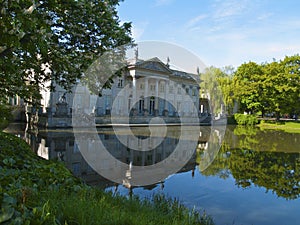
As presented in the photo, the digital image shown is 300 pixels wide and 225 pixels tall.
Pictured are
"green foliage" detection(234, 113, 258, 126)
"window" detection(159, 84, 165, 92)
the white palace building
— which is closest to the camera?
the white palace building

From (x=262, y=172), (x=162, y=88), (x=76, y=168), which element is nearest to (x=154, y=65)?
(x=162, y=88)

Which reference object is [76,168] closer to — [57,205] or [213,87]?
[57,205]

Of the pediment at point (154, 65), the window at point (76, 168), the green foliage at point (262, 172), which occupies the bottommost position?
the green foliage at point (262, 172)

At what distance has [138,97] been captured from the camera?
36.1 metres

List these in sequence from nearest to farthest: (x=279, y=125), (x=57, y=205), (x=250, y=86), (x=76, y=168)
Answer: (x=57, y=205), (x=76, y=168), (x=279, y=125), (x=250, y=86)

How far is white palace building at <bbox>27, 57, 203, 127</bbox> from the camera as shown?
2664 centimetres

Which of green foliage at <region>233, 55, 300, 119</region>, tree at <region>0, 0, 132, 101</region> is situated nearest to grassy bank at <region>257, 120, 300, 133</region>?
green foliage at <region>233, 55, 300, 119</region>

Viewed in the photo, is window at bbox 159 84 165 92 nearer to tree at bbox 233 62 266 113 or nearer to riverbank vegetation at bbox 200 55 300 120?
riverbank vegetation at bbox 200 55 300 120

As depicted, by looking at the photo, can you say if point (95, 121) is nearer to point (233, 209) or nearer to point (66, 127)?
point (66, 127)

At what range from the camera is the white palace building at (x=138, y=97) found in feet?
87.4

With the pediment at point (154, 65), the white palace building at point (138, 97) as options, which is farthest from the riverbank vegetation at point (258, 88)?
the pediment at point (154, 65)

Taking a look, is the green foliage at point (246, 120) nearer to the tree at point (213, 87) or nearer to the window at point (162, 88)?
the tree at point (213, 87)

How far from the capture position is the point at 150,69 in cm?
3550

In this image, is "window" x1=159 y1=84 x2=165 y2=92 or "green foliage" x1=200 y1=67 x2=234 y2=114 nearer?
"window" x1=159 y1=84 x2=165 y2=92
